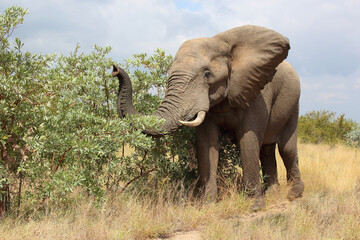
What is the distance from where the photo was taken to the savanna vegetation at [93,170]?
18.5ft

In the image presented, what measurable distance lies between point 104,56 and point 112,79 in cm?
42

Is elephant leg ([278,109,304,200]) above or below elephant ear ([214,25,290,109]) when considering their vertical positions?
below

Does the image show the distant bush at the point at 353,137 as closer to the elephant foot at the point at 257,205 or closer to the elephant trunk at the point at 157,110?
the elephant foot at the point at 257,205

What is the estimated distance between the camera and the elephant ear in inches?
284

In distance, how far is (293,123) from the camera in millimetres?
9055

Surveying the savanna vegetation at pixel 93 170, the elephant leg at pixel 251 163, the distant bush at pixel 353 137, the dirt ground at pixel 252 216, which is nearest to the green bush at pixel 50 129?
the savanna vegetation at pixel 93 170

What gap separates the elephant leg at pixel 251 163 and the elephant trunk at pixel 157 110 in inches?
65.6

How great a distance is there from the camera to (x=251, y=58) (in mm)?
7301

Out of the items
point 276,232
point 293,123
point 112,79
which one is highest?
point 112,79

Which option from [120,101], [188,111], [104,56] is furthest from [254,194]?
[104,56]

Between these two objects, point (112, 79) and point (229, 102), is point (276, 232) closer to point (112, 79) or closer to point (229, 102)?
point (229, 102)

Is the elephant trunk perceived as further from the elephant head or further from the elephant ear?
the elephant ear

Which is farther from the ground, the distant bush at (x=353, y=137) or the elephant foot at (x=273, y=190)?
the distant bush at (x=353, y=137)

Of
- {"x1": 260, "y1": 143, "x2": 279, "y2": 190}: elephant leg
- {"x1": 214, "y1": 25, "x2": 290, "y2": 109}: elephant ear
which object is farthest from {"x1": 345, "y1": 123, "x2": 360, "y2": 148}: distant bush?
{"x1": 214, "y1": 25, "x2": 290, "y2": 109}: elephant ear
